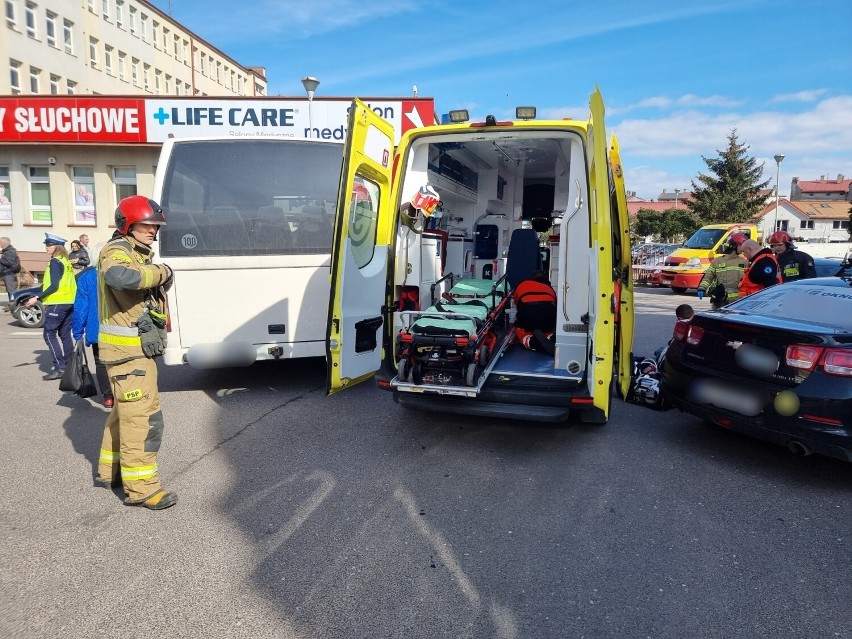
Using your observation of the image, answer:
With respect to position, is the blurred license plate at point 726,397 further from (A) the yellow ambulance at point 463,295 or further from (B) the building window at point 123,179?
(B) the building window at point 123,179

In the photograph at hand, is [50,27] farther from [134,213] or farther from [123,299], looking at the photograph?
[123,299]

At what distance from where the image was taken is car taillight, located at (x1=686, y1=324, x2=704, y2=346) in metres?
4.52

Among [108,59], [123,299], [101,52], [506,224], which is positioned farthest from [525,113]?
[108,59]

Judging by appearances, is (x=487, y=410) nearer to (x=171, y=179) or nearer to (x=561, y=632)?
(x=561, y=632)

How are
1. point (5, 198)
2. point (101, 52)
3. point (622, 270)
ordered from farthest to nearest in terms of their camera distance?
point (101, 52), point (5, 198), point (622, 270)

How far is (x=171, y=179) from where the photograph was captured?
5867 mm

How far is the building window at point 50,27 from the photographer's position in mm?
31839

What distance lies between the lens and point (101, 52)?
121ft

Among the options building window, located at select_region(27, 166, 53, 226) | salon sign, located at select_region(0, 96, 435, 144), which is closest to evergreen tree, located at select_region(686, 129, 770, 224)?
salon sign, located at select_region(0, 96, 435, 144)

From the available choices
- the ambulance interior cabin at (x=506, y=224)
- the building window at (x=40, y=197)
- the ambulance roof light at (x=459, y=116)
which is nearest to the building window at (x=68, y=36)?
the building window at (x=40, y=197)

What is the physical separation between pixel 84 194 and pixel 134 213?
753 inches

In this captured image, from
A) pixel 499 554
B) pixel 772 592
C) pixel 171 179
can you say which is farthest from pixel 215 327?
pixel 772 592

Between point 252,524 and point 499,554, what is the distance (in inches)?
56.0

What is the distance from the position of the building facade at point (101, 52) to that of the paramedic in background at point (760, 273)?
108 ft
